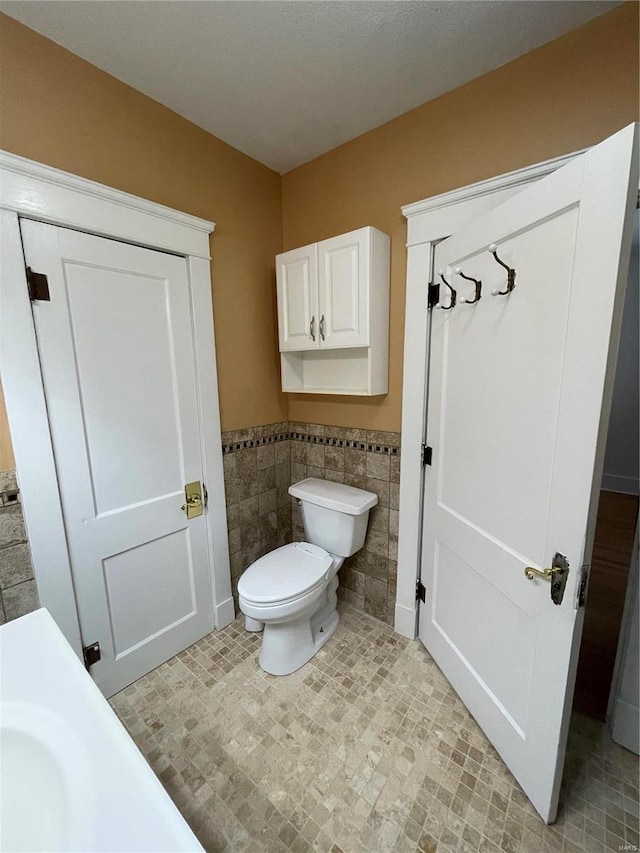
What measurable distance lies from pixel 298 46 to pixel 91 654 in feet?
7.93

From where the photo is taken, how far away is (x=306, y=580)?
158cm

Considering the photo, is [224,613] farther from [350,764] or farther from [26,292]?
[26,292]

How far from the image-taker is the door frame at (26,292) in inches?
44.9

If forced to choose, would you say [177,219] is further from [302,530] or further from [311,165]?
[302,530]

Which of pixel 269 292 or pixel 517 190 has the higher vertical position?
pixel 517 190

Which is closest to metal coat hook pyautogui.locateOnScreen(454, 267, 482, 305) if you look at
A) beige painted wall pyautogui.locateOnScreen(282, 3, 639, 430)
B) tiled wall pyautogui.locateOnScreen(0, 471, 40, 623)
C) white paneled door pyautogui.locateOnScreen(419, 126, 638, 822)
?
white paneled door pyautogui.locateOnScreen(419, 126, 638, 822)

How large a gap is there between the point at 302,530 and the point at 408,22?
227cm

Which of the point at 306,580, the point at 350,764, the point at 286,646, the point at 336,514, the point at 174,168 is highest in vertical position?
the point at 174,168

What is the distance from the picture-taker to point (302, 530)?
2223 mm

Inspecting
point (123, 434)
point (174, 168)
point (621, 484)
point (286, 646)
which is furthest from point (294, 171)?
point (621, 484)

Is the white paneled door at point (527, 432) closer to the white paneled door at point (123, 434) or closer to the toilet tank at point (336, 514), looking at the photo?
the toilet tank at point (336, 514)

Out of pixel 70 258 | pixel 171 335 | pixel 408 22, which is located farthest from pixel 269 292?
pixel 408 22

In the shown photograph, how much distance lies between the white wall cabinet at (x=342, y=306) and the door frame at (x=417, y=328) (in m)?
0.12

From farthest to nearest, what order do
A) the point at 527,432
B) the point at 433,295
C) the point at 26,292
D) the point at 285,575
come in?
the point at 285,575 → the point at 433,295 → the point at 26,292 → the point at 527,432
